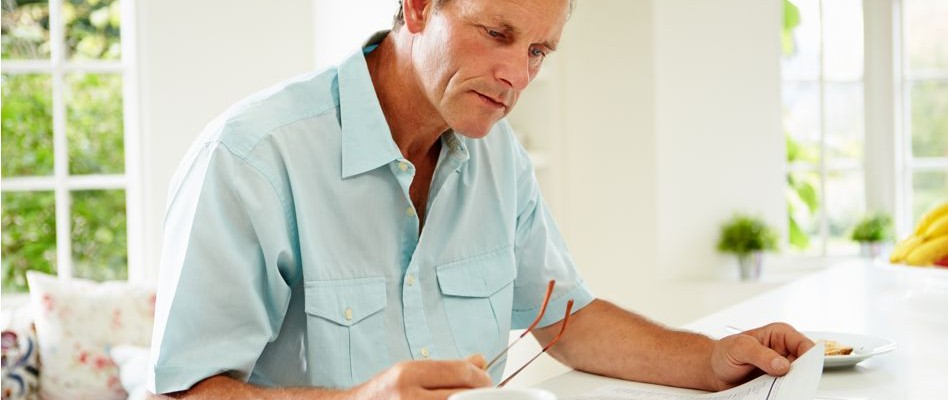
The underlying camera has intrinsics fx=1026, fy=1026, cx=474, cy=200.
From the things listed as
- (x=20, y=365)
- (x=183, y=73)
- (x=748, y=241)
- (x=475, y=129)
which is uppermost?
(x=183, y=73)

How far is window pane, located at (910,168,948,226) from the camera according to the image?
4594mm

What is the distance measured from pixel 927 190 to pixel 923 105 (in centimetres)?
38

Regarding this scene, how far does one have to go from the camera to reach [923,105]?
15.1 ft

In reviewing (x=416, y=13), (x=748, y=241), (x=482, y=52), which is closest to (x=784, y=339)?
(x=482, y=52)

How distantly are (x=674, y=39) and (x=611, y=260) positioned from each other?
93 centimetres

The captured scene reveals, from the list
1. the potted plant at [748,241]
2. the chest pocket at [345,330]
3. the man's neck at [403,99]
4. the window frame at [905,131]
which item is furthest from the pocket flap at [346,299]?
the window frame at [905,131]

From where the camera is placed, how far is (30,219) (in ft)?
13.7

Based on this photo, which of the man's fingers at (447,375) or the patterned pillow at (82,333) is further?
the patterned pillow at (82,333)

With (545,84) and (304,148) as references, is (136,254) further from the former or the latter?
(304,148)

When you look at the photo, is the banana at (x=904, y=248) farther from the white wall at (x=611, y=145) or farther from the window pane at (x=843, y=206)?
the window pane at (x=843, y=206)

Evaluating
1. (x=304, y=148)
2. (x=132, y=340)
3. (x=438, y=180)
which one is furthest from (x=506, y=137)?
(x=132, y=340)

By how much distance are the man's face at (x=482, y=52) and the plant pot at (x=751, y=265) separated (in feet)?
9.96

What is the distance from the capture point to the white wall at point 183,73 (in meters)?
4.12

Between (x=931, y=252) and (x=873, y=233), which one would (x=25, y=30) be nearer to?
(x=931, y=252)
